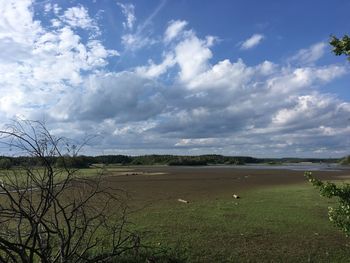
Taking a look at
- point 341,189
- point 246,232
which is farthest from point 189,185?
point 341,189

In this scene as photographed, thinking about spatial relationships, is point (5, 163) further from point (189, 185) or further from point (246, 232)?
point (189, 185)

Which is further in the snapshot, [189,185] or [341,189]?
[189,185]

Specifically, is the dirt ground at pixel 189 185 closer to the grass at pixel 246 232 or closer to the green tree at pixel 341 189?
the grass at pixel 246 232

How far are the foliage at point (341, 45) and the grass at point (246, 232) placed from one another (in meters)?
5.76

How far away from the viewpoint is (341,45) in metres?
6.96

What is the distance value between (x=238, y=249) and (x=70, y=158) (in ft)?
19.9

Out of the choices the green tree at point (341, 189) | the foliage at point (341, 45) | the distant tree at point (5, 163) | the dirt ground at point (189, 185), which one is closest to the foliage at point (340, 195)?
the green tree at point (341, 189)

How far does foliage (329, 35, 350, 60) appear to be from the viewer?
685 cm

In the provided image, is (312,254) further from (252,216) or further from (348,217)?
(252,216)

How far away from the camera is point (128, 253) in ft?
34.7

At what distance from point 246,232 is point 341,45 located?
824cm

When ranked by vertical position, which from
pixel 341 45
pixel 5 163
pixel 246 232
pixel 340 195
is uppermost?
pixel 341 45

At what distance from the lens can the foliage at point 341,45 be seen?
685 cm

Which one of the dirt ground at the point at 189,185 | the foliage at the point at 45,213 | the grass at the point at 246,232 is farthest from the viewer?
the dirt ground at the point at 189,185
